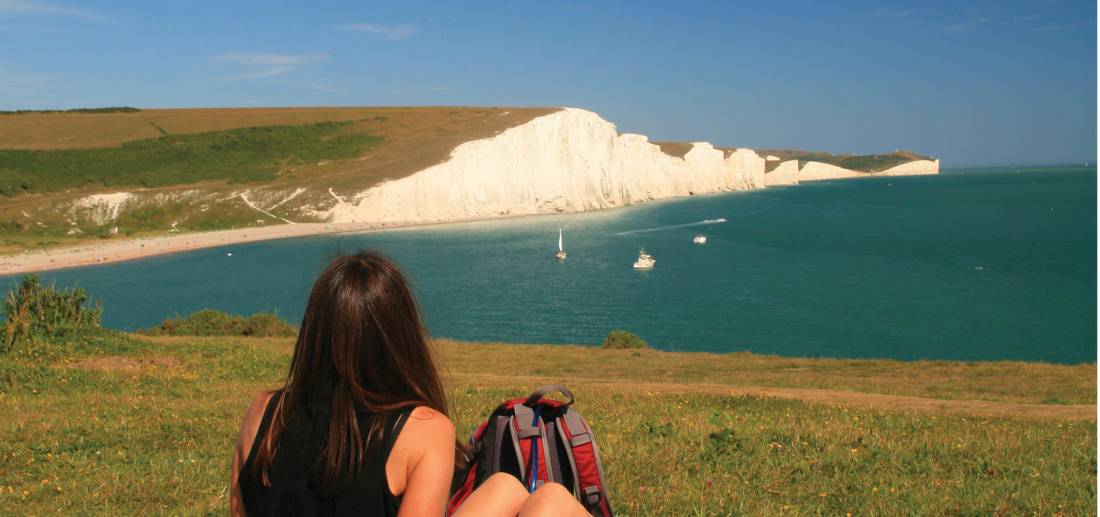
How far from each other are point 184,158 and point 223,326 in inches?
3271

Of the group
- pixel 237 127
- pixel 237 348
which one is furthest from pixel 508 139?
pixel 237 348

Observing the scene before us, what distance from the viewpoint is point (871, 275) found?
5609 cm

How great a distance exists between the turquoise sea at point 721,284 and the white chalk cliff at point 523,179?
565cm

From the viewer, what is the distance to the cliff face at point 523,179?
9194 cm

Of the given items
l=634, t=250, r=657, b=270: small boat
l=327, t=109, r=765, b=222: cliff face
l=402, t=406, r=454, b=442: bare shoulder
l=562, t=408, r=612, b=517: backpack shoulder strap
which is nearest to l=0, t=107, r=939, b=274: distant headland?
l=327, t=109, r=765, b=222: cliff face

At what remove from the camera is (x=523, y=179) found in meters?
102

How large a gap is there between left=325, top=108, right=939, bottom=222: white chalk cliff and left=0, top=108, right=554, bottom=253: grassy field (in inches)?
→ 92.5

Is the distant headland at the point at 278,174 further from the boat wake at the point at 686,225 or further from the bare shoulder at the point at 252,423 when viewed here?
the bare shoulder at the point at 252,423

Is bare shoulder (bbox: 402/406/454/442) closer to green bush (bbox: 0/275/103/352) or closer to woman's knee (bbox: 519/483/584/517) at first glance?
woman's knee (bbox: 519/483/584/517)

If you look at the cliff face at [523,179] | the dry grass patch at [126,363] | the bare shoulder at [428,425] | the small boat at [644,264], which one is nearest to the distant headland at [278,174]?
the cliff face at [523,179]

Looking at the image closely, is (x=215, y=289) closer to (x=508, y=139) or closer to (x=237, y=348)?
(x=237, y=348)

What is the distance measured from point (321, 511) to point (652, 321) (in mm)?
38524

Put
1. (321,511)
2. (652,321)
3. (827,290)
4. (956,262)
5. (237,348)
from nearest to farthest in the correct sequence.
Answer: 1. (321,511)
2. (237,348)
3. (652,321)
4. (827,290)
5. (956,262)

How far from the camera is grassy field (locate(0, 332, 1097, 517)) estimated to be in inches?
213
